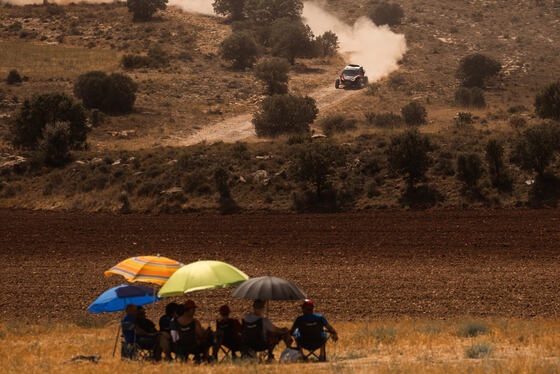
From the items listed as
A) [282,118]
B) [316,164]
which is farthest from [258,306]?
[282,118]

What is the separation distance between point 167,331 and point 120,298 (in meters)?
1.61

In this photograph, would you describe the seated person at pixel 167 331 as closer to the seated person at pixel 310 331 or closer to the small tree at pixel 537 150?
the seated person at pixel 310 331

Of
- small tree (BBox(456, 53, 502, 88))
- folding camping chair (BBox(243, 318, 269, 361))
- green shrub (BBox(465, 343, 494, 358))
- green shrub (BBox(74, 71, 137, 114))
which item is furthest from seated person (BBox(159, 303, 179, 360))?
small tree (BBox(456, 53, 502, 88))

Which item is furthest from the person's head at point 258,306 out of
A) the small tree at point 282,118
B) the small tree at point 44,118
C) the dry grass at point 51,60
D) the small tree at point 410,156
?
the dry grass at point 51,60

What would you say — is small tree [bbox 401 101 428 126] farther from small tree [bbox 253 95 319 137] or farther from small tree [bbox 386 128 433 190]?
small tree [bbox 386 128 433 190]

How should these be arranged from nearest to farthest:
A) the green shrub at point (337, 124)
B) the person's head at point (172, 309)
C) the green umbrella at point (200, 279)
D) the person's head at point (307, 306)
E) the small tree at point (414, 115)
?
the person's head at point (307, 306)
the green umbrella at point (200, 279)
the person's head at point (172, 309)
the green shrub at point (337, 124)
the small tree at point (414, 115)

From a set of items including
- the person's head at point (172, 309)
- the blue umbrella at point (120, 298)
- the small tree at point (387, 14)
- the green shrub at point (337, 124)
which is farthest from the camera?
the small tree at point (387, 14)

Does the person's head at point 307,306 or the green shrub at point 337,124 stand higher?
the green shrub at point 337,124

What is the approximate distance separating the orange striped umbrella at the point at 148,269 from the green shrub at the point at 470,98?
53.9m

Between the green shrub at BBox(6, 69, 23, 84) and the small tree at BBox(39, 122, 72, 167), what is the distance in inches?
1025

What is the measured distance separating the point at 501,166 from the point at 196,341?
1022 inches

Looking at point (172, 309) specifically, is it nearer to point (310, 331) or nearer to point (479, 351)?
point (310, 331)

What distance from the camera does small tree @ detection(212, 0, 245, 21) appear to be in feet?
346

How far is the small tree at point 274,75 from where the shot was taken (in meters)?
69.7
